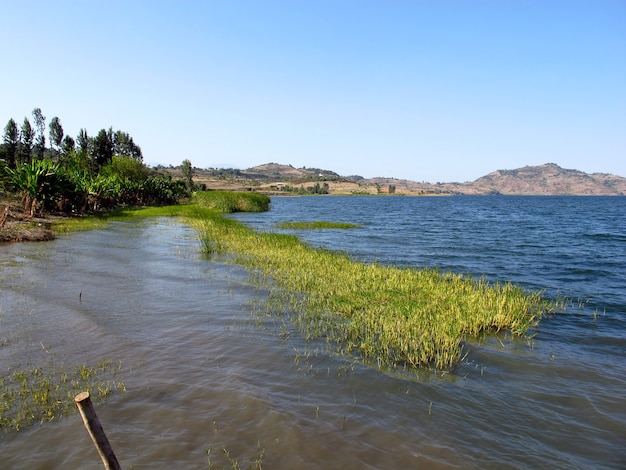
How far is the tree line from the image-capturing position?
119 ft

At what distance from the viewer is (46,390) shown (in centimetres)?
787

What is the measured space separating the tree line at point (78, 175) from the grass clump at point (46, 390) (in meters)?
32.5

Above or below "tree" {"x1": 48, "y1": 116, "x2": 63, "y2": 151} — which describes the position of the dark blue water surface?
below

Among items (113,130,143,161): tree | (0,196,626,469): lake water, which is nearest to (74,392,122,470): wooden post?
(0,196,626,469): lake water

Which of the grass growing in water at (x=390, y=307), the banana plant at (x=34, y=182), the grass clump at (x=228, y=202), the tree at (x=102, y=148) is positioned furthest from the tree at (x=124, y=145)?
the grass growing in water at (x=390, y=307)

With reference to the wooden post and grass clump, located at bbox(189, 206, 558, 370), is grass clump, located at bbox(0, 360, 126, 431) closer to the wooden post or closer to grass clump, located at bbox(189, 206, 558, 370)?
the wooden post

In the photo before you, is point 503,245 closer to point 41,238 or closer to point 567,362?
point 567,362

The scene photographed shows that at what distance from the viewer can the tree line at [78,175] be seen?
36.1 m

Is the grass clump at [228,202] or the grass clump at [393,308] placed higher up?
the grass clump at [228,202]

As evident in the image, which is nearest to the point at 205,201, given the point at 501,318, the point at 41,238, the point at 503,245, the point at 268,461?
the point at 41,238

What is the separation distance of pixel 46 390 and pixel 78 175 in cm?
4563

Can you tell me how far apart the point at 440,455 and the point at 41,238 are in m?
28.2

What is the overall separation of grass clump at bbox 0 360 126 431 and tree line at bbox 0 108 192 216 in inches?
1280

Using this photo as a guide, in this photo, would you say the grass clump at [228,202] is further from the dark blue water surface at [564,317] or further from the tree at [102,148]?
the tree at [102,148]
